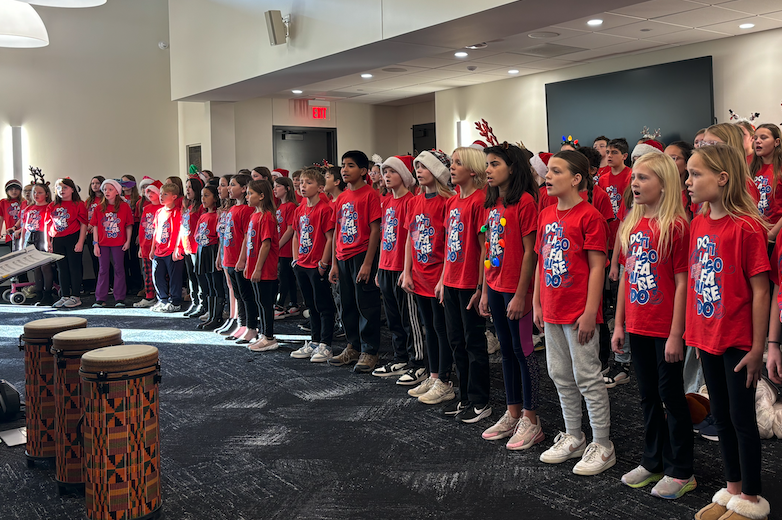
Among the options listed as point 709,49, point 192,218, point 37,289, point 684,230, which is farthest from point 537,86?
point 684,230

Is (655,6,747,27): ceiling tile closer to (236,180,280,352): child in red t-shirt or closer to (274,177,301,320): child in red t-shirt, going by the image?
(274,177,301,320): child in red t-shirt

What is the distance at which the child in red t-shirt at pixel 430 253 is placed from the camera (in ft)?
12.9

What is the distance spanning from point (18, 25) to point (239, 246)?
276cm

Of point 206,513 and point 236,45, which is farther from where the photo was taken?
point 236,45

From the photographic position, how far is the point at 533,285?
3285 mm

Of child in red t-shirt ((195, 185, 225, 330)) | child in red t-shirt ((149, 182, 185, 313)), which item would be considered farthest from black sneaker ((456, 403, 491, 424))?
child in red t-shirt ((149, 182, 185, 313))

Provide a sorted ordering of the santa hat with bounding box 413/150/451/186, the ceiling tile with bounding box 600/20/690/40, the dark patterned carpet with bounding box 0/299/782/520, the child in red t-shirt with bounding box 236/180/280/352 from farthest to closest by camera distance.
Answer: the ceiling tile with bounding box 600/20/690/40 < the child in red t-shirt with bounding box 236/180/280/352 < the santa hat with bounding box 413/150/451/186 < the dark patterned carpet with bounding box 0/299/782/520

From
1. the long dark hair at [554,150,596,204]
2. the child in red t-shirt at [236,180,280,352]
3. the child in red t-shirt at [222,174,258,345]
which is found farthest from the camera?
the child in red t-shirt at [222,174,258,345]

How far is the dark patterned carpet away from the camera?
8.74 feet

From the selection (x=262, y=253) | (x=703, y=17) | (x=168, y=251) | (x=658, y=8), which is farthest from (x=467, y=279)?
(x=703, y=17)

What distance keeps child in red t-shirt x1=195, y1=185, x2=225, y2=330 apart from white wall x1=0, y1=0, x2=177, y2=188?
6981 mm

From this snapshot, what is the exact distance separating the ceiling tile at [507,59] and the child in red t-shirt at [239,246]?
14.5 feet

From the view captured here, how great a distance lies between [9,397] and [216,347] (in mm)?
1952

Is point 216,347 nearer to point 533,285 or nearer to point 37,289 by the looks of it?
point 533,285
